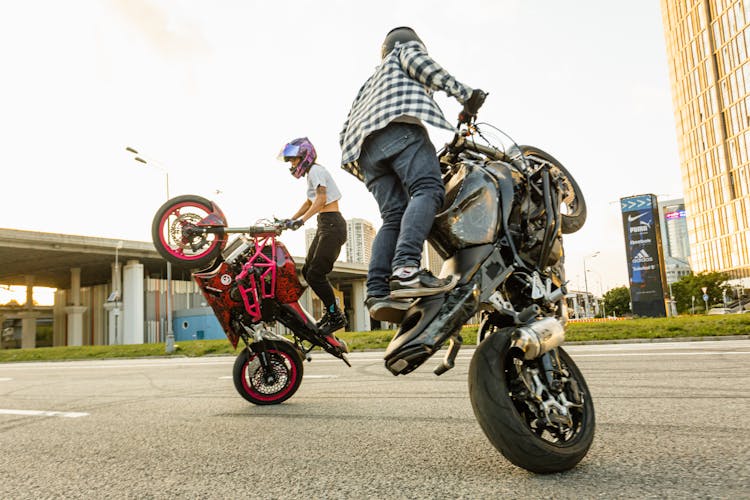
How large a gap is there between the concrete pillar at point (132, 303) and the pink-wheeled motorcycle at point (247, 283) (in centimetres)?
4358

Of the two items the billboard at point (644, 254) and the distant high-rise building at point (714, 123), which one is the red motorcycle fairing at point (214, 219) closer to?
the billboard at point (644, 254)

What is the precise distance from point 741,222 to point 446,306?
3674 inches

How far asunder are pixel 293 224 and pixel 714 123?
97.9 m

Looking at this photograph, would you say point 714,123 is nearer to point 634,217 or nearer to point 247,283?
point 634,217

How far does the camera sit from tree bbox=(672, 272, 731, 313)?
2542 inches

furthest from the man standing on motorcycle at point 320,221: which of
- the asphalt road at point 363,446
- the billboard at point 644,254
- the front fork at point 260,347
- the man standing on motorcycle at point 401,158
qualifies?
the billboard at point 644,254

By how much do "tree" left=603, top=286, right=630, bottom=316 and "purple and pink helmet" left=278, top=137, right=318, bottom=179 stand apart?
404 ft

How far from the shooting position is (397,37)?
2865 millimetres

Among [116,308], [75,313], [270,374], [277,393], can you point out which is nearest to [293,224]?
[270,374]

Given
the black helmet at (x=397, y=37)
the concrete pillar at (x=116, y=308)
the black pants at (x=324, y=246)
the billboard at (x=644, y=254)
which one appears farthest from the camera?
the concrete pillar at (x=116, y=308)

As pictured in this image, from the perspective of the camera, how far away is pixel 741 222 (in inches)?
3105

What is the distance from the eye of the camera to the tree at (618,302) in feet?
382

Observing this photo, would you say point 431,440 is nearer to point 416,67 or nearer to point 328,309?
point 416,67

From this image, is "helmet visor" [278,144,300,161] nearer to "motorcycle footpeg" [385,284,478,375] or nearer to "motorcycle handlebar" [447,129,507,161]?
"motorcycle handlebar" [447,129,507,161]
